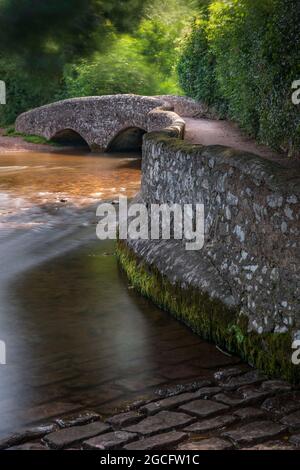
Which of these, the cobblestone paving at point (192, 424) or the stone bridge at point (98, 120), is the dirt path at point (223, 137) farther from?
the cobblestone paving at point (192, 424)

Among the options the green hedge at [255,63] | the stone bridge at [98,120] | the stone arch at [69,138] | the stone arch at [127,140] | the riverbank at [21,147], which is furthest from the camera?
the stone arch at [69,138]

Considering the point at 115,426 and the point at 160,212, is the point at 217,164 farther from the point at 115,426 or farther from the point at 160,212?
the point at 115,426

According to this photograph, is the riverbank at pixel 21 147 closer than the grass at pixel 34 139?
Yes

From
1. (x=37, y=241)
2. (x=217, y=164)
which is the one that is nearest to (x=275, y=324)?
(x=217, y=164)

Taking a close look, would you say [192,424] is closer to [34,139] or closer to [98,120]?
[98,120]

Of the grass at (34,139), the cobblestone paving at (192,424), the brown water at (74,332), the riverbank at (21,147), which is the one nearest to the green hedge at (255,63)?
the brown water at (74,332)

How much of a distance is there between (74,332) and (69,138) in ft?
73.3

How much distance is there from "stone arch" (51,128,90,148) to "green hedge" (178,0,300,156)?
572 cm

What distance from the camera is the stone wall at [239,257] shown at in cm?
639

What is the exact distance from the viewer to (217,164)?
25.9 ft

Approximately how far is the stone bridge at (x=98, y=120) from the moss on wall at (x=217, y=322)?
1532cm

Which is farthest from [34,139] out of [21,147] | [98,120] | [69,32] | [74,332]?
[69,32]
